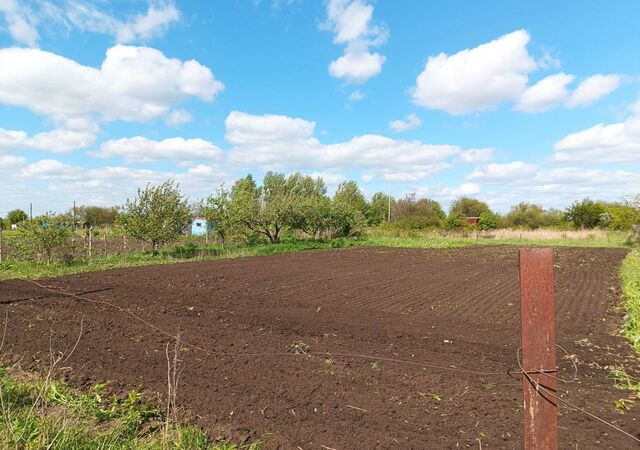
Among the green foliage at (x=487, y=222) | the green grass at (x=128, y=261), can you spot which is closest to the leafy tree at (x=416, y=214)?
the green foliage at (x=487, y=222)

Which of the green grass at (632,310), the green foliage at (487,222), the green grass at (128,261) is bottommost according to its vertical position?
the green grass at (632,310)

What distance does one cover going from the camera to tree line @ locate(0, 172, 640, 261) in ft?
62.5

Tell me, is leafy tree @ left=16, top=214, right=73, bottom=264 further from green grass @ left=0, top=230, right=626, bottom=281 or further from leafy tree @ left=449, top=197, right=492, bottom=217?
leafy tree @ left=449, top=197, right=492, bottom=217

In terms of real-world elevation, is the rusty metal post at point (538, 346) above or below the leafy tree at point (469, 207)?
below

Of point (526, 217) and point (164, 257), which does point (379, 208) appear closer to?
point (526, 217)

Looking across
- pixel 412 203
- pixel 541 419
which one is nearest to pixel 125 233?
pixel 541 419

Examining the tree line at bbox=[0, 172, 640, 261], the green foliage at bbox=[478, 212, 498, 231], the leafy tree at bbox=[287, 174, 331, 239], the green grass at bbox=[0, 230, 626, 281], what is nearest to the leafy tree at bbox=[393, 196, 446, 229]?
the tree line at bbox=[0, 172, 640, 261]

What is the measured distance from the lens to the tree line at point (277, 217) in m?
19.0

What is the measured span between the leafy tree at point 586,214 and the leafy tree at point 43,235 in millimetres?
53120

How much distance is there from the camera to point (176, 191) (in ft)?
68.6

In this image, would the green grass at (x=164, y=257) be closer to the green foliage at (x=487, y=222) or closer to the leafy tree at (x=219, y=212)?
the leafy tree at (x=219, y=212)

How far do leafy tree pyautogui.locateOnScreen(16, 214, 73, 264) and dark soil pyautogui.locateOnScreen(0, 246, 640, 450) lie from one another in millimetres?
3939

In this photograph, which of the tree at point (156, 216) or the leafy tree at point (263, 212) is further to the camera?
the leafy tree at point (263, 212)

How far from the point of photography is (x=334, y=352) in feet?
20.0
